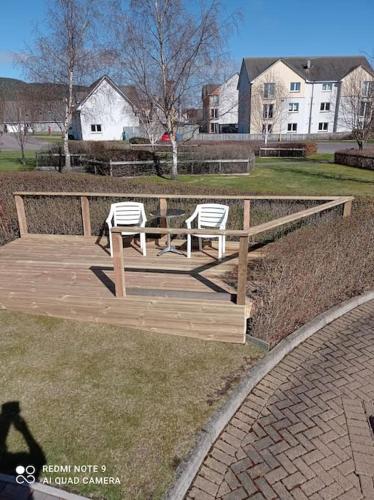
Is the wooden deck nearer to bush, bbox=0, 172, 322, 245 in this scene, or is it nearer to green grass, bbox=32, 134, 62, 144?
bush, bbox=0, 172, 322, 245

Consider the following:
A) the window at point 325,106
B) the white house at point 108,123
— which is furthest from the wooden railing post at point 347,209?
the window at point 325,106

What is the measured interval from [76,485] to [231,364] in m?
1.86

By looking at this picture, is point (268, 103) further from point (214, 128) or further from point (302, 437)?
point (302, 437)

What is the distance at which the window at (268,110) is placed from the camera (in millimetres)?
44256

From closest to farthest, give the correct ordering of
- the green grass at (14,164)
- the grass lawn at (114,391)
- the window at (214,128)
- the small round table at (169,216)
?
1. the grass lawn at (114,391)
2. the small round table at (169,216)
3. the green grass at (14,164)
4. the window at (214,128)

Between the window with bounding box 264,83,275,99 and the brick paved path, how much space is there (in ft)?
154

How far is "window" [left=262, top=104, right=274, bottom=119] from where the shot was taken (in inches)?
1742

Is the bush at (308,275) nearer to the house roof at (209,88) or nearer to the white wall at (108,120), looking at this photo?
the house roof at (209,88)

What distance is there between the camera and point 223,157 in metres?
19.1

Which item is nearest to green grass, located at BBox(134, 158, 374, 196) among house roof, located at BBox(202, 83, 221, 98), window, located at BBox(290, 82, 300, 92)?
house roof, located at BBox(202, 83, 221, 98)

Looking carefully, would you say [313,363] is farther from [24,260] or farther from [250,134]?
[250,134]

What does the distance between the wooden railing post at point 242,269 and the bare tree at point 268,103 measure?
43.7 meters

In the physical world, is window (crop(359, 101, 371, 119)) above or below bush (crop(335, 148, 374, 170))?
above

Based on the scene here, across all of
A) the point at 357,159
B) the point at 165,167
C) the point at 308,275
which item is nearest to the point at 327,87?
the point at 357,159
